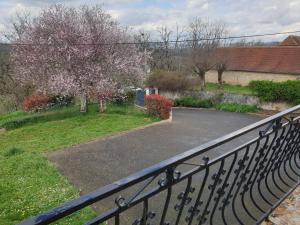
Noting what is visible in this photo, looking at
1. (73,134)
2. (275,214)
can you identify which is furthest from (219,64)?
(275,214)

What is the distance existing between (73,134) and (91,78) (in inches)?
207

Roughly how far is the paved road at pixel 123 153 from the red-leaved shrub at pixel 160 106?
3.36 feet

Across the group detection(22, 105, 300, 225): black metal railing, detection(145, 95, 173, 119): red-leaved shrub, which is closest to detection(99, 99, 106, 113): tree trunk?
detection(145, 95, 173, 119): red-leaved shrub

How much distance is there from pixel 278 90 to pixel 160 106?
11353 millimetres

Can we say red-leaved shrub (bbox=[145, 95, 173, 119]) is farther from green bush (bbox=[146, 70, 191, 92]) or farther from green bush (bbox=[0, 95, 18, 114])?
green bush (bbox=[0, 95, 18, 114])

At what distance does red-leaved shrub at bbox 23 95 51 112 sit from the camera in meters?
20.8

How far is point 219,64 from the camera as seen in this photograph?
32.7 metres

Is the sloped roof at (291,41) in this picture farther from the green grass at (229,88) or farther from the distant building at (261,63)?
the green grass at (229,88)

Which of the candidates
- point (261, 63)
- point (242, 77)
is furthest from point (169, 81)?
A: point (261, 63)

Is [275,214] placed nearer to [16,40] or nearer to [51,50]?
[51,50]

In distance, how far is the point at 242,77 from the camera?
108ft

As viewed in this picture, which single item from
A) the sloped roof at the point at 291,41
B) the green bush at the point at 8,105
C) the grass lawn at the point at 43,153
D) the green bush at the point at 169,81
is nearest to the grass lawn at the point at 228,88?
the green bush at the point at 169,81

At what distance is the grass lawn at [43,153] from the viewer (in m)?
5.95

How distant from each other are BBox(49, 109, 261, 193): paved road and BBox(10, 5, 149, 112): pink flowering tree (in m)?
4.84
